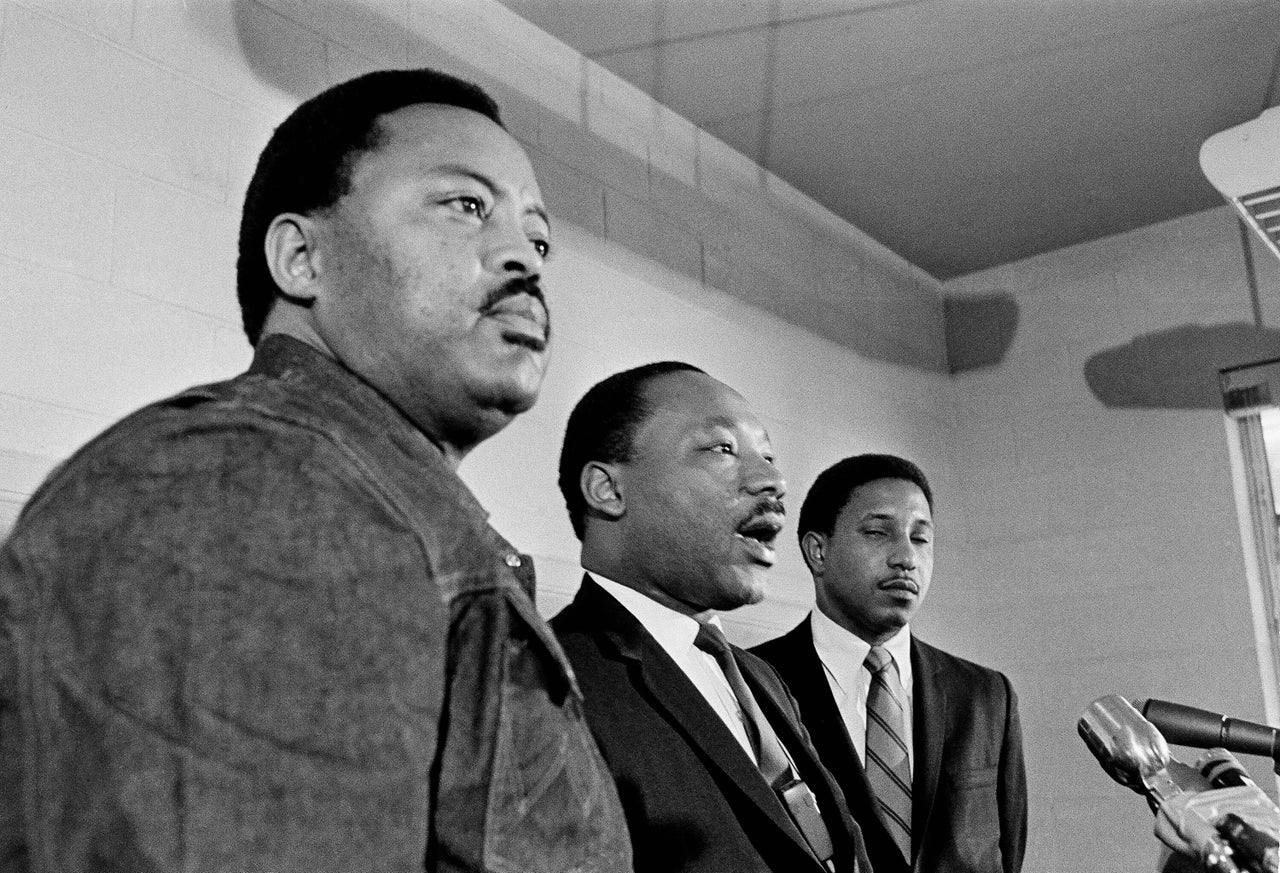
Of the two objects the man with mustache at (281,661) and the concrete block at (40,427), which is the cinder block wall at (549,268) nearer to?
the concrete block at (40,427)

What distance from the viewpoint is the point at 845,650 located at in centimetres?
279

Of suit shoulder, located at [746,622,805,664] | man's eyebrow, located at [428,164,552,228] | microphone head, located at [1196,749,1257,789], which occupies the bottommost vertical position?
microphone head, located at [1196,749,1257,789]

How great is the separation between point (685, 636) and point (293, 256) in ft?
3.58

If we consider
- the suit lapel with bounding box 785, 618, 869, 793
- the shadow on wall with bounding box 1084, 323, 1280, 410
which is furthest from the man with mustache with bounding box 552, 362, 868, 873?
the shadow on wall with bounding box 1084, 323, 1280, 410

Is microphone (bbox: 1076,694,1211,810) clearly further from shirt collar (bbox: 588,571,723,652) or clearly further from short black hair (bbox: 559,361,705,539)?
short black hair (bbox: 559,361,705,539)

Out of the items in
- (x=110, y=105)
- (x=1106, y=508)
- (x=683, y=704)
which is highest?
(x=110, y=105)

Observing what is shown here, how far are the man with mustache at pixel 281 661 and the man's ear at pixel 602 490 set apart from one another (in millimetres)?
1199

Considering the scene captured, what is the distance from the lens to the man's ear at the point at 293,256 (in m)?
1.01

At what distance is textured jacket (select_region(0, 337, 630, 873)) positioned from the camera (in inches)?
26.4

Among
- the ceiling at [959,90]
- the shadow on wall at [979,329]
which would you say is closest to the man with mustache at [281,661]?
the ceiling at [959,90]

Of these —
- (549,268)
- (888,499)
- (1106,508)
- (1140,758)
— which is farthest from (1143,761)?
(1106,508)

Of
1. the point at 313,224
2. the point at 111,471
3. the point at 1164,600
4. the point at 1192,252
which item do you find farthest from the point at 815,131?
the point at 111,471

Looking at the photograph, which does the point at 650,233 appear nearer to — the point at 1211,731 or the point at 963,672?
the point at 963,672

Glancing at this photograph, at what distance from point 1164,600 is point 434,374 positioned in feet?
12.3
